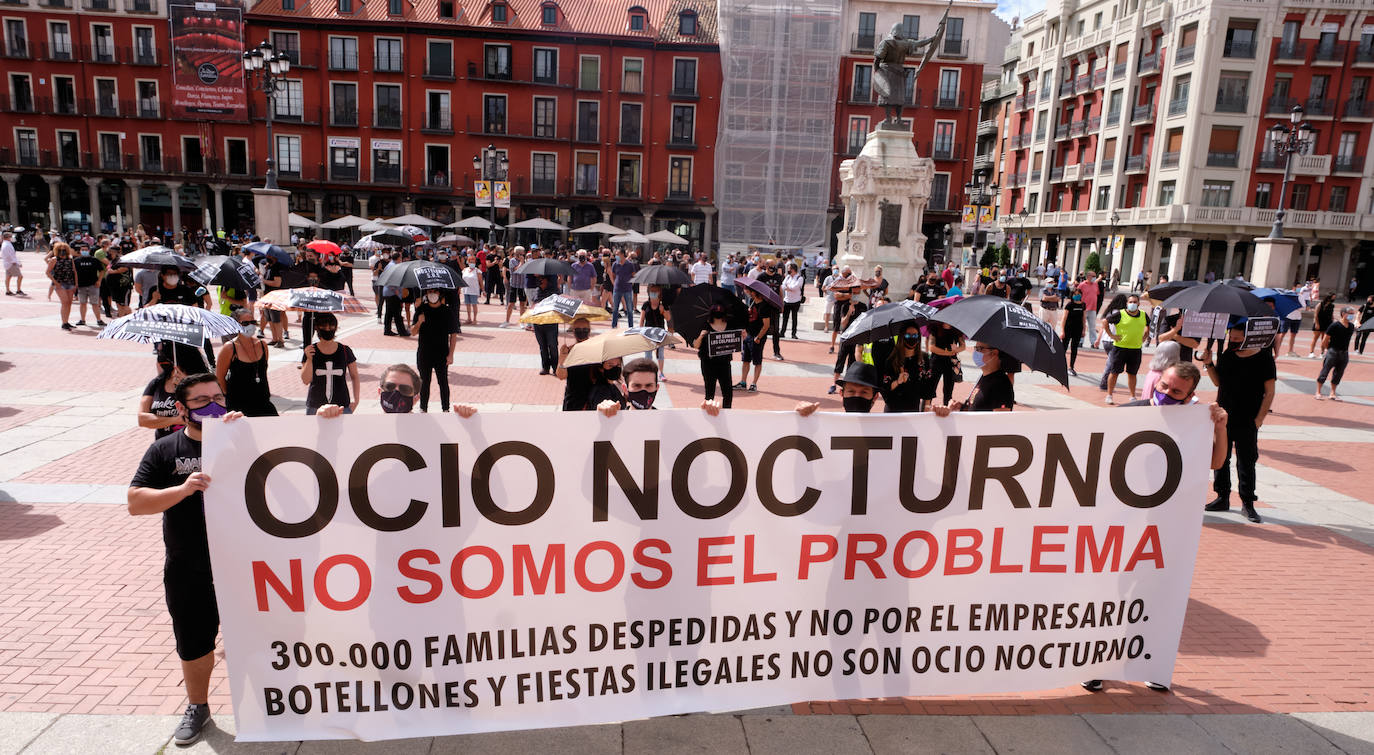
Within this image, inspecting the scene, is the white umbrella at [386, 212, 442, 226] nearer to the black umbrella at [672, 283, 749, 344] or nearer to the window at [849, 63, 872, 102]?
the window at [849, 63, 872, 102]

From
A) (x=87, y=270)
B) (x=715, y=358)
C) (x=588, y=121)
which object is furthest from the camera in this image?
(x=588, y=121)

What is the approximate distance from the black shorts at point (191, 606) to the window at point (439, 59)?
47.4 metres

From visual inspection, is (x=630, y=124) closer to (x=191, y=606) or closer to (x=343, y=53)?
(x=343, y=53)

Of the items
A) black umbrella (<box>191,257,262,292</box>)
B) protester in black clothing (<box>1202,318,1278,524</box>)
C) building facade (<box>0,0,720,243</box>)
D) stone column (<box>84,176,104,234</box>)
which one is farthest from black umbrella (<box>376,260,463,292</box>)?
stone column (<box>84,176,104,234</box>)

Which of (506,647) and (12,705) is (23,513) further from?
(506,647)

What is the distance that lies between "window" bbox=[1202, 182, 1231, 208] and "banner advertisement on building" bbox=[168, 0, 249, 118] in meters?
54.9

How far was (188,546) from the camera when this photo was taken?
11.6 ft

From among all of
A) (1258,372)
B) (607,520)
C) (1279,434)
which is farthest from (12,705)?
(1279,434)

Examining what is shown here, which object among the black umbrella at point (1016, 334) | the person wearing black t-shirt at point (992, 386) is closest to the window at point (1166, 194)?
the black umbrella at point (1016, 334)

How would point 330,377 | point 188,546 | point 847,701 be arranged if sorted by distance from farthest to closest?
point 330,377 < point 847,701 < point 188,546

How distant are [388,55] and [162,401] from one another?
46.9 meters

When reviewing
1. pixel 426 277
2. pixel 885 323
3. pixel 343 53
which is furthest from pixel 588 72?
pixel 885 323

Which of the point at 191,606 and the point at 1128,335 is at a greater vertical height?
the point at 1128,335

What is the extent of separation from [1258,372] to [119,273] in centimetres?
2004
